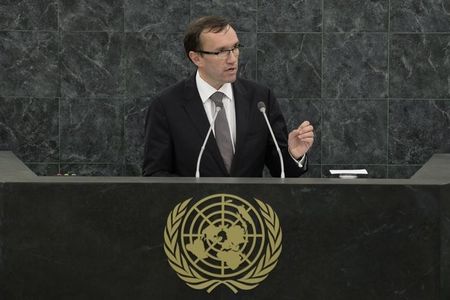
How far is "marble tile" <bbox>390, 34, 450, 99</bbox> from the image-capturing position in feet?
26.5

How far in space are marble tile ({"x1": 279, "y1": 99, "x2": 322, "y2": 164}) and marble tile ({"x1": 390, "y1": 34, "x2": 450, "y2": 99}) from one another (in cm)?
56

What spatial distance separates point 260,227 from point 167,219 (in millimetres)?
333

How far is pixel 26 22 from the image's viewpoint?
8.02 meters

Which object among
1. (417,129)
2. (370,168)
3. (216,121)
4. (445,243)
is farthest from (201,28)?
(417,129)

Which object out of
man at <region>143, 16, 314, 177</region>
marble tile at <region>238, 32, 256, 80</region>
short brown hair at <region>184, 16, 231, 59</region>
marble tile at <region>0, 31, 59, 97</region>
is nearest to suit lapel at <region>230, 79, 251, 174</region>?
man at <region>143, 16, 314, 177</region>

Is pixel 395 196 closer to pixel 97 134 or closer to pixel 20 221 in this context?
pixel 20 221

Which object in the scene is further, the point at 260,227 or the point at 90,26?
the point at 90,26

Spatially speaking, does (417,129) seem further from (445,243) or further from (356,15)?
(445,243)

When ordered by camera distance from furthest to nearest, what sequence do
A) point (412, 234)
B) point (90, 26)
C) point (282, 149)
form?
point (90, 26) → point (282, 149) → point (412, 234)

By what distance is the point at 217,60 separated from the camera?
5.07 metres

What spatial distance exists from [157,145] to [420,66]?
138 inches

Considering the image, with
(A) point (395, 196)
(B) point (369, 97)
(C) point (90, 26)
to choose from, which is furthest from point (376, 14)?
(A) point (395, 196)

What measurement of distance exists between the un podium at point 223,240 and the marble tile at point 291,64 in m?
4.09

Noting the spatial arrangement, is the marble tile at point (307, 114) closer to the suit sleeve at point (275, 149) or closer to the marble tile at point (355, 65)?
the marble tile at point (355, 65)
